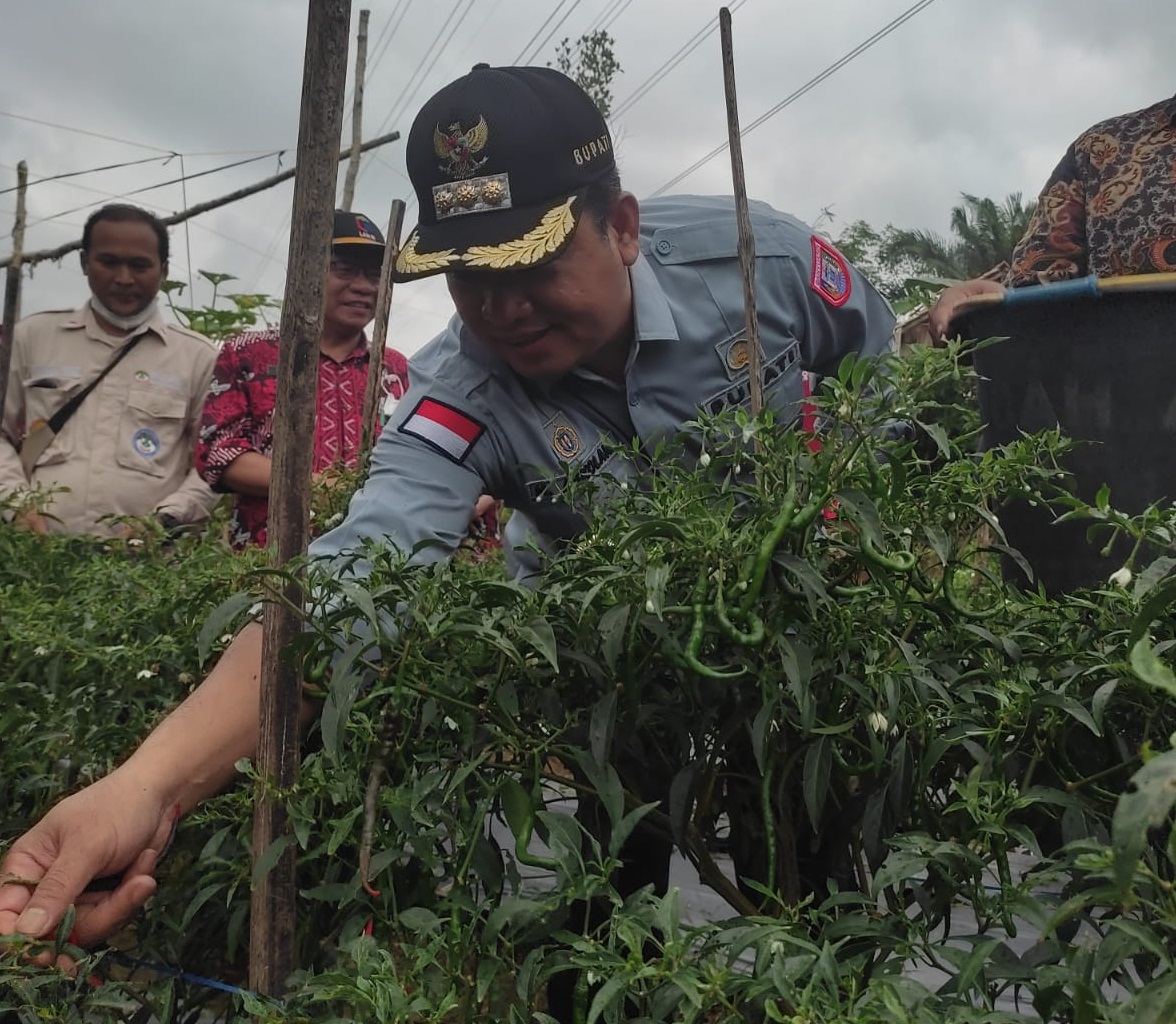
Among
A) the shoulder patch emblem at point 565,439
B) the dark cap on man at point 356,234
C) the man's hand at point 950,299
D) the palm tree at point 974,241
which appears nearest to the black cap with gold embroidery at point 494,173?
the shoulder patch emblem at point 565,439

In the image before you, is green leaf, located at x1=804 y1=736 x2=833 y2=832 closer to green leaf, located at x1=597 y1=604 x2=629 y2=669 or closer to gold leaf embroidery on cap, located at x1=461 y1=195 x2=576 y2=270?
green leaf, located at x1=597 y1=604 x2=629 y2=669

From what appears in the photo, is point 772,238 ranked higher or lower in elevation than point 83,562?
higher

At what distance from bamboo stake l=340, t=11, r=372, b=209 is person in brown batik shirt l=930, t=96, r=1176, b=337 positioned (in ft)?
23.6

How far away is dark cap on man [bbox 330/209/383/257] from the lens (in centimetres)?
354

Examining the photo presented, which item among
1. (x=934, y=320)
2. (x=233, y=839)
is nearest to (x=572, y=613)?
(x=233, y=839)

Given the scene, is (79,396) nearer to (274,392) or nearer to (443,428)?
(274,392)

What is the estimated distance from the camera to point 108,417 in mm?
3480

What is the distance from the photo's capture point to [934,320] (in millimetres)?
1797

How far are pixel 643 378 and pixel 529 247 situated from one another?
1.27ft

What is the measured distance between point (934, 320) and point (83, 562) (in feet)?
5.72

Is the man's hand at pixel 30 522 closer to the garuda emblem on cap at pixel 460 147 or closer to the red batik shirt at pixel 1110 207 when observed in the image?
the garuda emblem on cap at pixel 460 147

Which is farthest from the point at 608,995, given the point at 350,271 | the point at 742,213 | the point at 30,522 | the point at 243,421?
the point at 350,271

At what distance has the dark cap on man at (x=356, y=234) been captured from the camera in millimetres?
3541

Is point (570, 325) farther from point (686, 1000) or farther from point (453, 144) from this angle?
point (686, 1000)
